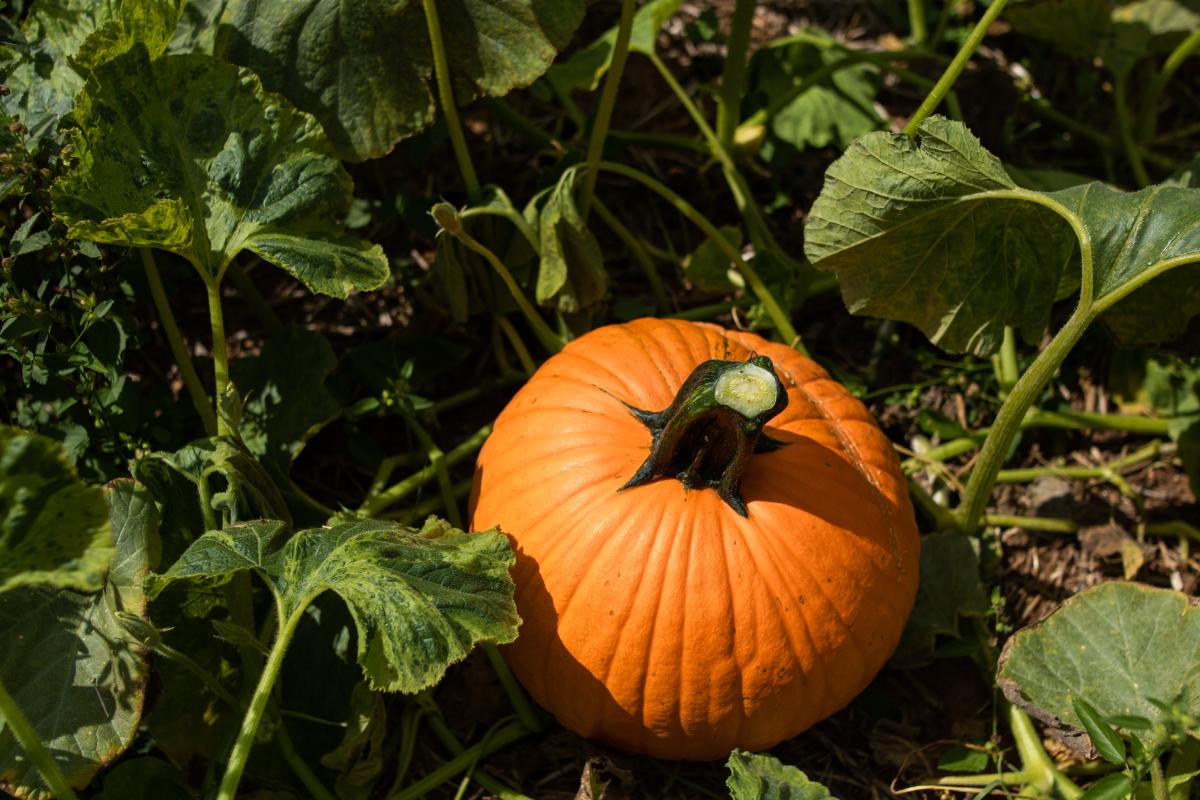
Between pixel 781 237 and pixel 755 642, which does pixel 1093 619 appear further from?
pixel 781 237

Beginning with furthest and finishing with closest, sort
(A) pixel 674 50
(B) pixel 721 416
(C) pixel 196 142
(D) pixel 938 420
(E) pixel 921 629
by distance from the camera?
1. (A) pixel 674 50
2. (D) pixel 938 420
3. (E) pixel 921 629
4. (C) pixel 196 142
5. (B) pixel 721 416

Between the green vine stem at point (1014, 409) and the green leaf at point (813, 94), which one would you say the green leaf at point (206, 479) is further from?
the green leaf at point (813, 94)

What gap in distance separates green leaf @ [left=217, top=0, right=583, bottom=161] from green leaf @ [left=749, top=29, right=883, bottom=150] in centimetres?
78

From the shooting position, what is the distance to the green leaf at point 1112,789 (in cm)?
172

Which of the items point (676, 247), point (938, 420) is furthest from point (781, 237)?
point (938, 420)

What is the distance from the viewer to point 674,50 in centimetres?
313

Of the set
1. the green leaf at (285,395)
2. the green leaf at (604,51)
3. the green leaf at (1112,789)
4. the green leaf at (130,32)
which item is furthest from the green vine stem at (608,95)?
the green leaf at (1112,789)

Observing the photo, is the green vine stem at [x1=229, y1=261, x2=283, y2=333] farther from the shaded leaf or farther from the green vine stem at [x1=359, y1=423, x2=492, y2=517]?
the shaded leaf

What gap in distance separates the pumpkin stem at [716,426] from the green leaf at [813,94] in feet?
3.73

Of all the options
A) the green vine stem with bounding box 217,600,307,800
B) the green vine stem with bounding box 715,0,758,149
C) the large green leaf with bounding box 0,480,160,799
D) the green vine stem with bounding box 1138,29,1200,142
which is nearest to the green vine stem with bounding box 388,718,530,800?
the green vine stem with bounding box 217,600,307,800

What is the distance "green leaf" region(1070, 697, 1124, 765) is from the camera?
1693 millimetres

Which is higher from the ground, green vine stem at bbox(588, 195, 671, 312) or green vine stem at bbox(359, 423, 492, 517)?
green vine stem at bbox(588, 195, 671, 312)

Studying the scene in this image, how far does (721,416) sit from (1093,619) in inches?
29.8

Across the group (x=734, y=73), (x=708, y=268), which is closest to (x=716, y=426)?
(x=708, y=268)
